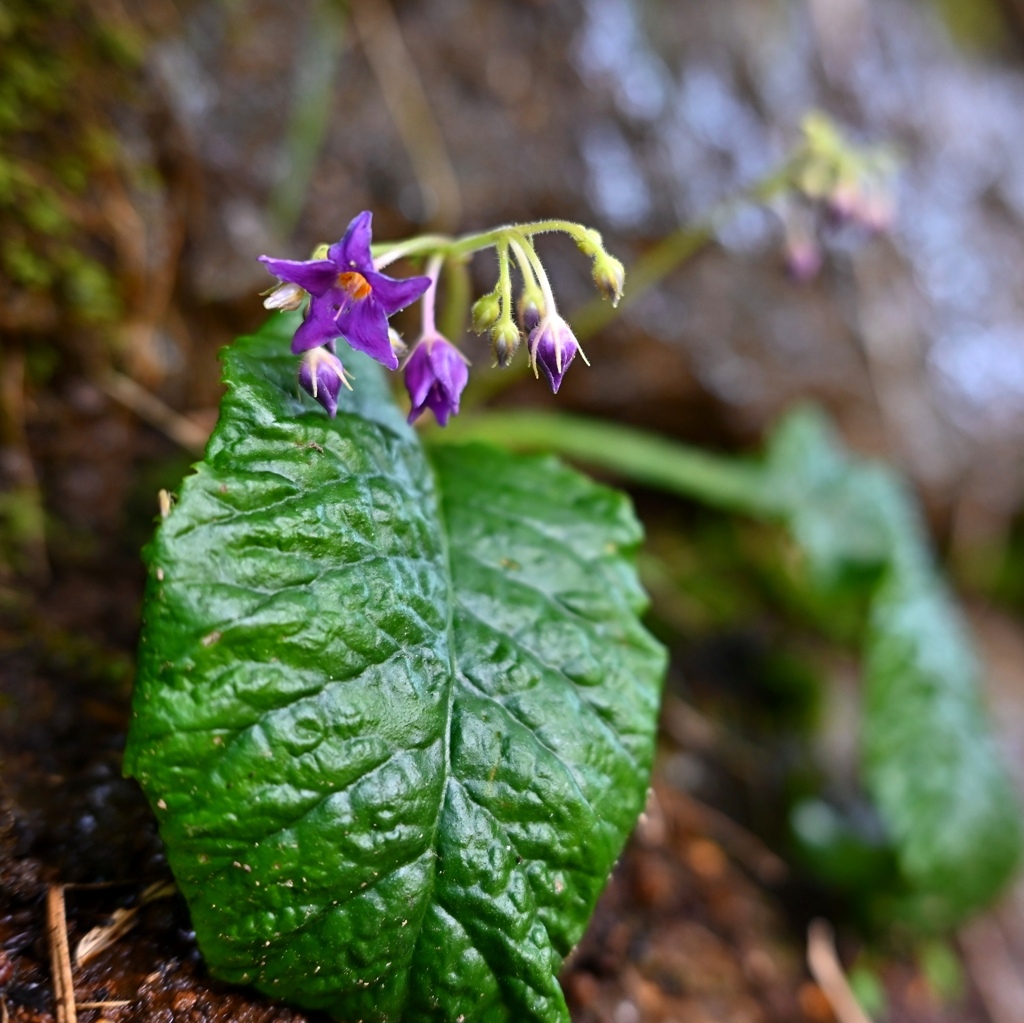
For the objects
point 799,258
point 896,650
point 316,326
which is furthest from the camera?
point 896,650

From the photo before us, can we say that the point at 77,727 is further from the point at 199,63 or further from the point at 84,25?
the point at 199,63

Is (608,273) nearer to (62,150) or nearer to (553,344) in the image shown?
(553,344)

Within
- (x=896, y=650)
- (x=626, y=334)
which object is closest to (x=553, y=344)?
(x=896, y=650)

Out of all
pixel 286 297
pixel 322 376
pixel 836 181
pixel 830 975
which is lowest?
pixel 830 975

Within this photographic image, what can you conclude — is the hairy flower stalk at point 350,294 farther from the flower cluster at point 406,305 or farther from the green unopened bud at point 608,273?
the green unopened bud at point 608,273


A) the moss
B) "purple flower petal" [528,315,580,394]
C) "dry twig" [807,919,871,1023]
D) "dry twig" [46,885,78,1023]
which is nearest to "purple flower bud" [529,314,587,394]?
"purple flower petal" [528,315,580,394]

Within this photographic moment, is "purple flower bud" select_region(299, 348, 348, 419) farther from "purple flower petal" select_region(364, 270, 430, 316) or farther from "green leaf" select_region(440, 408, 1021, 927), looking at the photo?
"green leaf" select_region(440, 408, 1021, 927)

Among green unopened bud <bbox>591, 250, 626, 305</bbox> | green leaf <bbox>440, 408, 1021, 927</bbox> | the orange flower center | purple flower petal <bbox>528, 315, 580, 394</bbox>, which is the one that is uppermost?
green unopened bud <bbox>591, 250, 626, 305</bbox>
